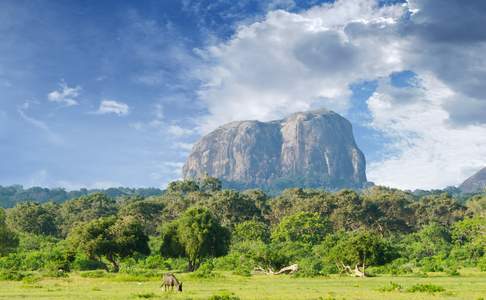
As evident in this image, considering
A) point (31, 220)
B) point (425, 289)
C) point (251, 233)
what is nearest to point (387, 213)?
point (251, 233)

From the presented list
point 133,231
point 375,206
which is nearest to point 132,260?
point 133,231

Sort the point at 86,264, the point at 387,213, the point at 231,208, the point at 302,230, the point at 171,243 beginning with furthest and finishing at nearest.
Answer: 1. the point at 387,213
2. the point at 231,208
3. the point at 302,230
4. the point at 86,264
5. the point at 171,243

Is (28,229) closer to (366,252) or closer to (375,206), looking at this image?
(375,206)

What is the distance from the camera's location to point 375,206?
391ft

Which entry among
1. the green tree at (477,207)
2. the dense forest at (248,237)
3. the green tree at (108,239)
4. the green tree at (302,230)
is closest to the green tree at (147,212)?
the dense forest at (248,237)

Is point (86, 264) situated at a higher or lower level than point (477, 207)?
lower

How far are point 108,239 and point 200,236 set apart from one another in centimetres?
880

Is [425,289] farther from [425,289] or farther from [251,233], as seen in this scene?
[251,233]

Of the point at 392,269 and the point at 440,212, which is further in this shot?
the point at 440,212

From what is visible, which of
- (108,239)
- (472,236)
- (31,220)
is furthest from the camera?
(31,220)

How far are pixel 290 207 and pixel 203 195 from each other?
24.3m

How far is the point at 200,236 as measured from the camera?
52438 millimetres

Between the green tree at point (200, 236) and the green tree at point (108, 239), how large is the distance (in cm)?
441

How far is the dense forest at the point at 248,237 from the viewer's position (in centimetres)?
5029
